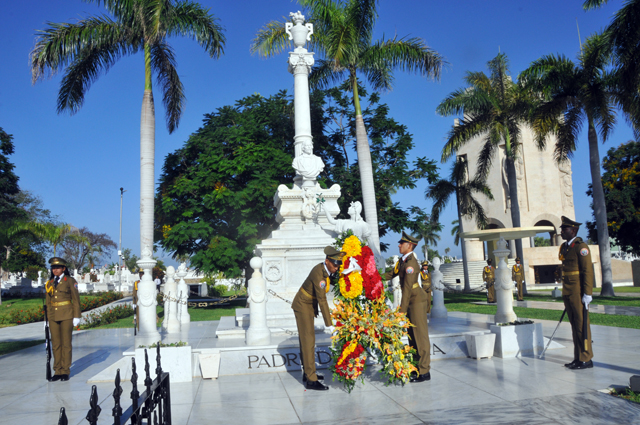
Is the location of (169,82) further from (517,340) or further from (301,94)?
(517,340)

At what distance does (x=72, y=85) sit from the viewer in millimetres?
16578

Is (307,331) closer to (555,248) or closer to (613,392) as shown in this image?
(613,392)

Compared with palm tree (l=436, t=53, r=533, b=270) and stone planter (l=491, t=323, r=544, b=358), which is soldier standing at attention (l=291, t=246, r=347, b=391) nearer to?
stone planter (l=491, t=323, r=544, b=358)

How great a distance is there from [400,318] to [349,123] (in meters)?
20.5

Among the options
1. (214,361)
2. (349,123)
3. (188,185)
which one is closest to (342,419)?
(214,361)

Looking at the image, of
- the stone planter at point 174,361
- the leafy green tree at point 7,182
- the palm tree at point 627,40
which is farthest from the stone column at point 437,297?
the leafy green tree at point 7,182

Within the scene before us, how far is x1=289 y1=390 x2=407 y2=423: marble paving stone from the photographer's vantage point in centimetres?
540

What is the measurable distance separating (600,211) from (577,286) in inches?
636

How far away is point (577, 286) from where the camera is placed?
7363mm

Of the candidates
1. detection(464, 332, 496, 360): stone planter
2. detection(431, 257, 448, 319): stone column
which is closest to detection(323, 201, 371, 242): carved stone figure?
detection(464, 332, 496, 360): stone planter

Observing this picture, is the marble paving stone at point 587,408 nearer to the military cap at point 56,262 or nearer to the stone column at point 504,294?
the stone column at point 504,294

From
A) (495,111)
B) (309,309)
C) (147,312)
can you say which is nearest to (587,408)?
(309,309)

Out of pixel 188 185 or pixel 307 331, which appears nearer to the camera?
pixel 307 331

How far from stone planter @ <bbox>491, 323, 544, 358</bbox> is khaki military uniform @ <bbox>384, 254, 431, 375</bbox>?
6.82 ft
